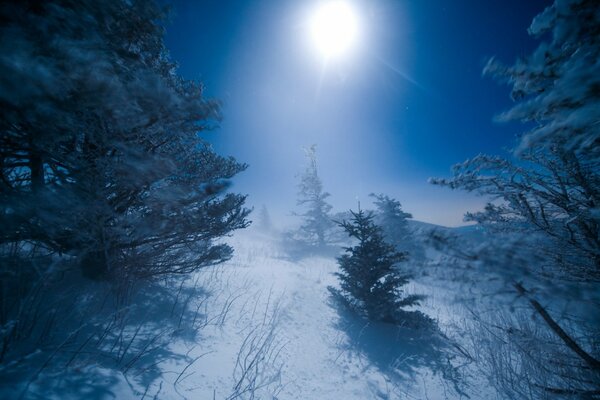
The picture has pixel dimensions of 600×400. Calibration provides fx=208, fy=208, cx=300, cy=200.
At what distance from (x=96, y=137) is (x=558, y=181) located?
221 inches

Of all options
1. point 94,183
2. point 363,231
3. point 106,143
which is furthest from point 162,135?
point 363,231

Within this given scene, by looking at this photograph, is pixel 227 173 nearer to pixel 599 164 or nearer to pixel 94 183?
pixel 94 183

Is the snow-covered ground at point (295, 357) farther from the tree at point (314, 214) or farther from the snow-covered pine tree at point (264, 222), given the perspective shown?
the snow-covered pine tree at point (264, 222)

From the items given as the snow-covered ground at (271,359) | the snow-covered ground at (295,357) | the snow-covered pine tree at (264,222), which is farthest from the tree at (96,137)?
the snow-covered pine tree at (264,222)

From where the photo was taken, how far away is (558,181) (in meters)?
2.42

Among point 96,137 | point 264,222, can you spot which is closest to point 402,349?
point 96,137

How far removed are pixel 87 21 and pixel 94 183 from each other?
1736mm

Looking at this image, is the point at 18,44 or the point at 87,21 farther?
the point at 87,21

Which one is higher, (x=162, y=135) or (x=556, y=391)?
(x=162, y=135)

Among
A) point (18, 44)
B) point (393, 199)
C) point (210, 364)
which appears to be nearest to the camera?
point (18, 44)

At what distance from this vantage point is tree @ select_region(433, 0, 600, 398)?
1.52m

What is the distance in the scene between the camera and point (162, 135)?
362 centimetres

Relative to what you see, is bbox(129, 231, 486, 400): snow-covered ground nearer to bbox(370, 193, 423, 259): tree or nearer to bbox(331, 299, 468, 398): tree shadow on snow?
bbox(331, 299, 468, 398): tree shadow on snow

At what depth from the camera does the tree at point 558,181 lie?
152 centimetres
